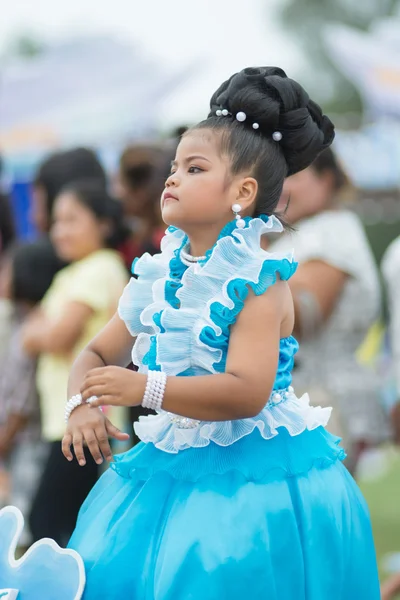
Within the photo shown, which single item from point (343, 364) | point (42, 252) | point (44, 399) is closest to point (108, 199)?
point (42, 252)

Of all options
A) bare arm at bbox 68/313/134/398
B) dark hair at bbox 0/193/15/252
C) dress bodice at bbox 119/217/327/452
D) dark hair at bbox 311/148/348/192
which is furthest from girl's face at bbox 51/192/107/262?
dress bodice at bbox 119/217/327/452

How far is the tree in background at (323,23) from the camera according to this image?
42250 mm

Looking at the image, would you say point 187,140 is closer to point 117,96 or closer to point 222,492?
point 222,492

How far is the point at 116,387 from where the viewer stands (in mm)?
2182

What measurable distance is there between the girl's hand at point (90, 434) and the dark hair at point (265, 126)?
64 centimetres

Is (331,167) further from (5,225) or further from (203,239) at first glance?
(5,225)

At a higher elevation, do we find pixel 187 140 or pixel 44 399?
pixel 187 140

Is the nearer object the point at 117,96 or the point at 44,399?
the point at 44,399

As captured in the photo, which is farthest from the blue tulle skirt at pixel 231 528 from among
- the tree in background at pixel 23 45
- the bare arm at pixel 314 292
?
the tree in background at pixel 23 45

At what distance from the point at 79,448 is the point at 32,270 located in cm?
269

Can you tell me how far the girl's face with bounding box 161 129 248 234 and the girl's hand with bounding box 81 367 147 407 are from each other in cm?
45

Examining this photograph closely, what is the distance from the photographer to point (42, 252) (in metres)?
4.93

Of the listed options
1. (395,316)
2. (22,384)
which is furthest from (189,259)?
(22,384)

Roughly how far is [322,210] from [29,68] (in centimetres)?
960
